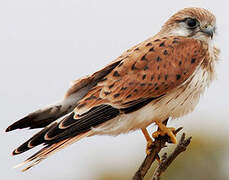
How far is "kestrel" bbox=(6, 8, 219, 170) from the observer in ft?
15.6

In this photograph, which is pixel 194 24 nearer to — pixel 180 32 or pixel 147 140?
pixel 180 32

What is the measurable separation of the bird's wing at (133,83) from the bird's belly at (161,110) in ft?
0.15

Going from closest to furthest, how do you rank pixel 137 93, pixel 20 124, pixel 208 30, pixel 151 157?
1. pixel 151 157
2. pixel 20 124
3. pixel 137 93
4. pixel 208 30

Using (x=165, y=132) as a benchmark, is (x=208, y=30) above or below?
above

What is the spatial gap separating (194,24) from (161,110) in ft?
3.11

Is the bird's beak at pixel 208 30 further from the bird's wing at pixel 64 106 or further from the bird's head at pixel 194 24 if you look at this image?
the bird's wing at pixel 64 106

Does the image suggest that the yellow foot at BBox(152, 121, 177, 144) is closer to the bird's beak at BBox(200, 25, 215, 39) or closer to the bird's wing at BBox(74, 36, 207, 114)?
the bird's wing at BBox(74, 36, 207, 114)

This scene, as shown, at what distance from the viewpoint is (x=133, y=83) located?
5.06 meters

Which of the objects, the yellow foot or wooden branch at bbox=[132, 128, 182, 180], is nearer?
wooden branch at bbox=[132, 128, 182, 180]

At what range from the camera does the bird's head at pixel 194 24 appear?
5.38 meters

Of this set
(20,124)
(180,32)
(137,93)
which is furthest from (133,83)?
(20,124)

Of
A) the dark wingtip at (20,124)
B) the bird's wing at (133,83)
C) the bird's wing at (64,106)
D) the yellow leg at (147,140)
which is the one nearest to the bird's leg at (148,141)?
the yellow leg at (147,140)

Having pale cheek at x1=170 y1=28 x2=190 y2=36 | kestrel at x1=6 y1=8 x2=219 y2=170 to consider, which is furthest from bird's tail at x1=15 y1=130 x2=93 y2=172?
pale cheek at x1=170 y1=28 x2=190 y2=36

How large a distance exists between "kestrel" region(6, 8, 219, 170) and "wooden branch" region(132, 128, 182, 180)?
65 millimetres
